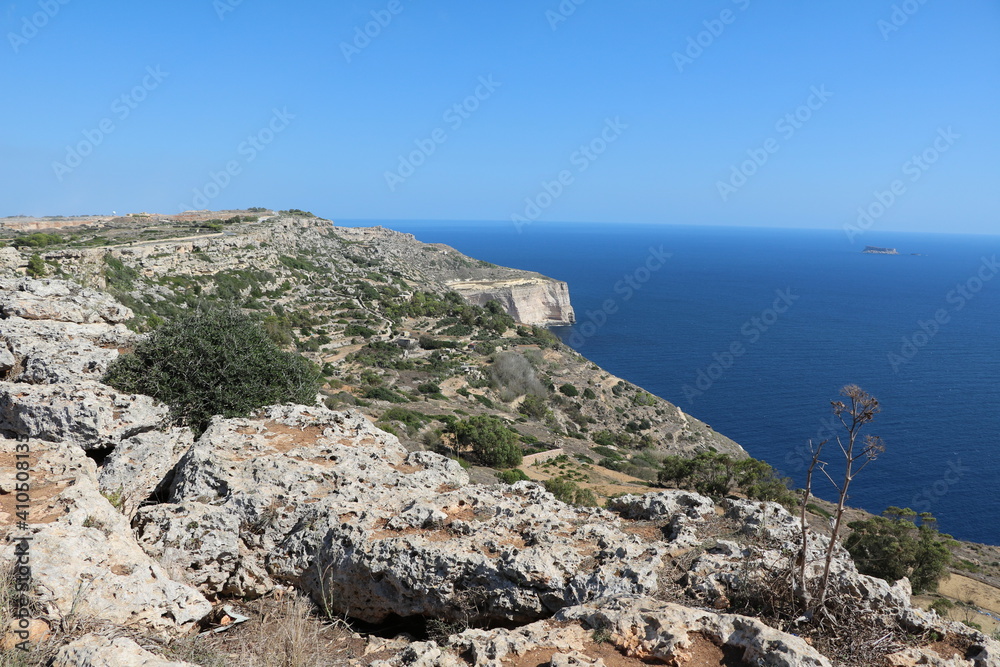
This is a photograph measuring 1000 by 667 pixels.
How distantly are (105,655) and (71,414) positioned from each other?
6.67 metres

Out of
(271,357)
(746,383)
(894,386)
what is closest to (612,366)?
(746,383)

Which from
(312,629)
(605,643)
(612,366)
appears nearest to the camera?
(605,643)

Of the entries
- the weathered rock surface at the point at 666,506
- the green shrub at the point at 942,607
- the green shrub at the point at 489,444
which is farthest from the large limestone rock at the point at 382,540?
the green shrub at the point at 489,444

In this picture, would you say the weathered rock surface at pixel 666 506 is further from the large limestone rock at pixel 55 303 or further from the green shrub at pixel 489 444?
the green shrub at pixel 489 444

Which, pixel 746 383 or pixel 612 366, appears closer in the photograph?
pixel 746 383

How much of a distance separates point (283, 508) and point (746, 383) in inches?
2635

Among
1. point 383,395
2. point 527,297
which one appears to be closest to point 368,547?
point 383,395

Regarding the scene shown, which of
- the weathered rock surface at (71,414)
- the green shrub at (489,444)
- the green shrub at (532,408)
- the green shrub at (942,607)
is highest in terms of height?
the green shrub at (942,607)

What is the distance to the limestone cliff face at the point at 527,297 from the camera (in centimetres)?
9406

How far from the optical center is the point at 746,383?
217ft

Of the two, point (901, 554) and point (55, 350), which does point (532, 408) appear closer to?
point (901, 554)

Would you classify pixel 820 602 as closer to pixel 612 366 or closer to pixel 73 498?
pixel 73 498

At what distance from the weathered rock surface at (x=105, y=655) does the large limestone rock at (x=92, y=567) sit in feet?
2.67

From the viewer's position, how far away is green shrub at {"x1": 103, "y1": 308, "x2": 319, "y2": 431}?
1080cm
